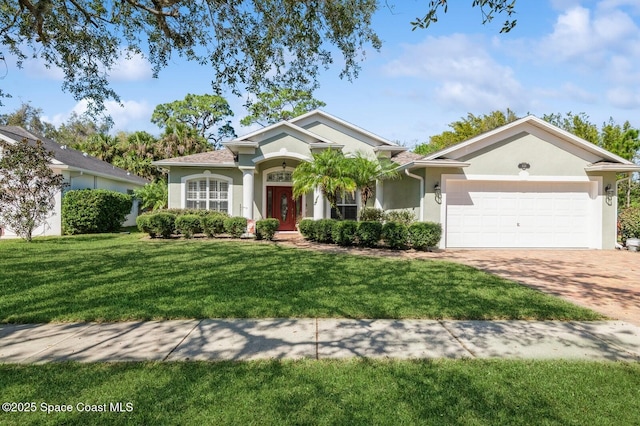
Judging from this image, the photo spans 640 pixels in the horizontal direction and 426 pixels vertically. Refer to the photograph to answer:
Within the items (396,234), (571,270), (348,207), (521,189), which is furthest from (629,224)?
(348,207)

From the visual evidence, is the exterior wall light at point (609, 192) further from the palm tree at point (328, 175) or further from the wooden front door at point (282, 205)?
the wooden front door at point (282, 205)

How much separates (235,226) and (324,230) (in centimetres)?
387

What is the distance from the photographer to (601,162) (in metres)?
14.0

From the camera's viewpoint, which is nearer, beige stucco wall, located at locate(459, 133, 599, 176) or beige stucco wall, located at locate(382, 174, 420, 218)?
beige stucco wall, located at locate(459, 133, 599, 176)

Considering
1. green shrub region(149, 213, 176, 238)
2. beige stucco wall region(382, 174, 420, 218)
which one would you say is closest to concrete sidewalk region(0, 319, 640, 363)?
beige stucco wall region(382, 174, 420, 218)

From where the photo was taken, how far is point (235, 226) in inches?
614

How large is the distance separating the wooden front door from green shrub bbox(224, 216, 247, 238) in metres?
3.64

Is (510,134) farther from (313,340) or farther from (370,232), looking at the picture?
(313,340)

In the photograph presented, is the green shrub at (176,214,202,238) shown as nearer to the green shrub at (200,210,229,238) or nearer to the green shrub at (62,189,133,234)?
the green shrub at (200,210,229,238)

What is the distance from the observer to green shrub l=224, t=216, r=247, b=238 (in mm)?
15570

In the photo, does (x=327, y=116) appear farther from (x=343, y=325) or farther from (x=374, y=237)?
(x=343, y=325)

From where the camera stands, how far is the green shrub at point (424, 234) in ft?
42.2

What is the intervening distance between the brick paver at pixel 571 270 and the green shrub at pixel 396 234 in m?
0.46

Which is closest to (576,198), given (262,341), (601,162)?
(601,162)
